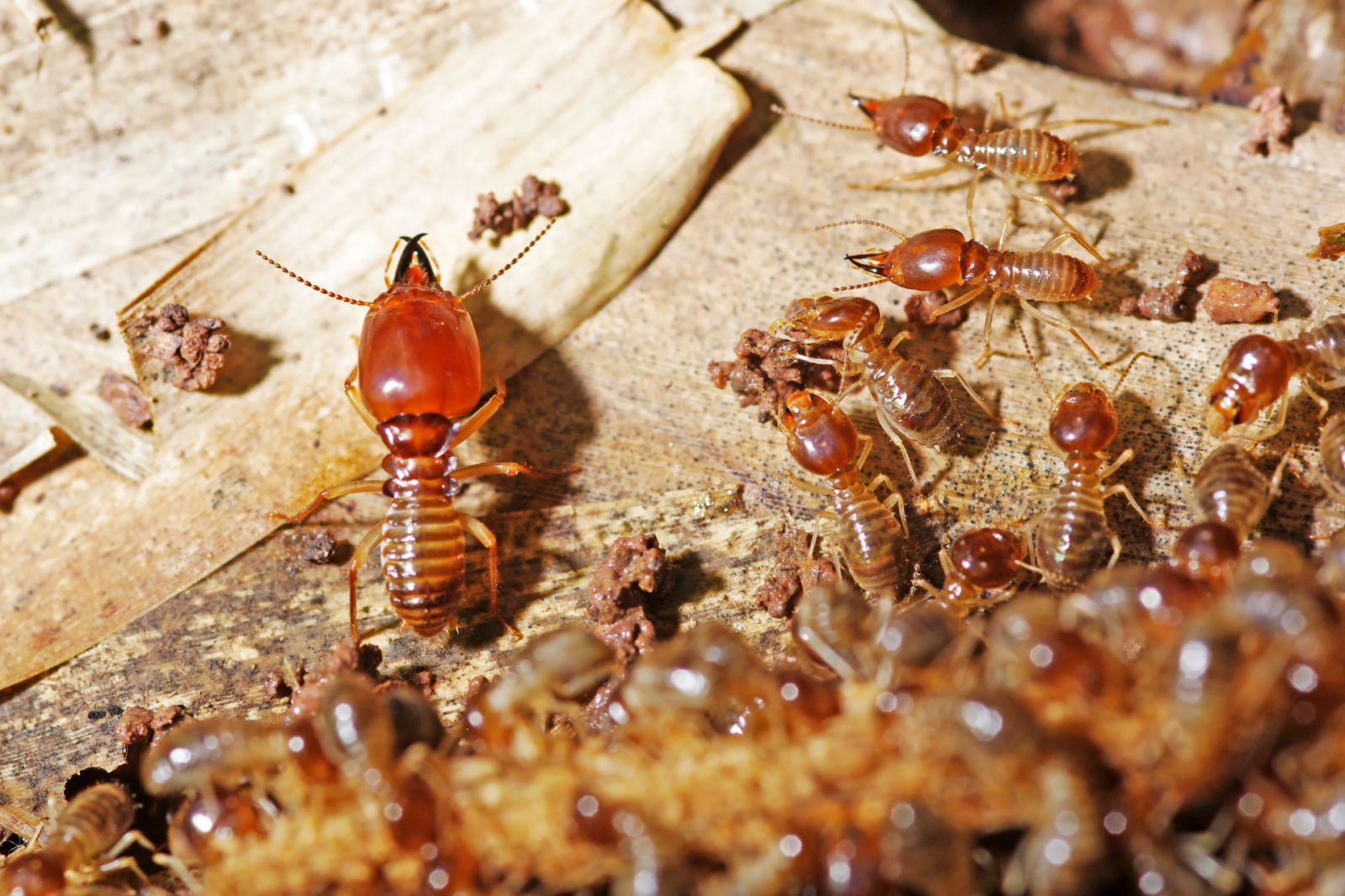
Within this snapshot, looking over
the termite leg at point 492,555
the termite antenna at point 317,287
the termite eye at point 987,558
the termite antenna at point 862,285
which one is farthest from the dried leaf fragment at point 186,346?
the termite eye at point 987,558

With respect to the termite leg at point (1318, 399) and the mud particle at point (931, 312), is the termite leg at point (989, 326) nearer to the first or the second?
the mud particle at point (931, 312)

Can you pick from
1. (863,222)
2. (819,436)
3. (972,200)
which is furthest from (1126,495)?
(863,222)

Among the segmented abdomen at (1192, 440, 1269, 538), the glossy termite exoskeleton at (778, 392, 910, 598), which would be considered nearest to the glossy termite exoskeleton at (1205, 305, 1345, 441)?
the segmented abdomen at (1192, 440, 1269, 538)

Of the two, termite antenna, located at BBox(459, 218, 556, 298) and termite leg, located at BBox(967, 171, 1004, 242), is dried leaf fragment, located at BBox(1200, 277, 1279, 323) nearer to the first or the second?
termite leg, located at BBox(967, 171, 1004, 242)

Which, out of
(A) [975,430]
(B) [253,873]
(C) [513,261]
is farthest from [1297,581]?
(C) [513,261]

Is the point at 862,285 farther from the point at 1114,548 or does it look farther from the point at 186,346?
the point at 186,346

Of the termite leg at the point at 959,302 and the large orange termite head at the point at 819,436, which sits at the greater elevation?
the termite leg at the point at 959,302

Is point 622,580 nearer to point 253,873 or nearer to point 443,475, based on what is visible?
point 443,475
